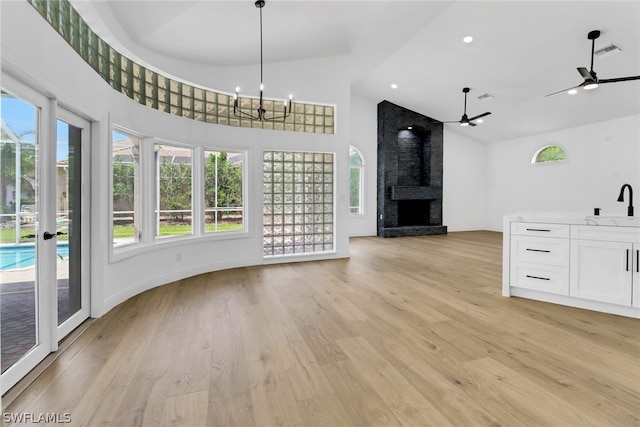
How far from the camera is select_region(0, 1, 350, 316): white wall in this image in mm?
1873

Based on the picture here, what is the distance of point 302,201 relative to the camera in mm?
5199

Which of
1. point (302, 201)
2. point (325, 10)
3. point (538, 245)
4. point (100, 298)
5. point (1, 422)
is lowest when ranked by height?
point (1, 422)

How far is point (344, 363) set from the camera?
6.62 feet

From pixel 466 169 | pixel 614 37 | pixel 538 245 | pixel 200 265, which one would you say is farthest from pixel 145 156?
pixel 466 169

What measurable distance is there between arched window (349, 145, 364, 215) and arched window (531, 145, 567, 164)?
15.7 ft

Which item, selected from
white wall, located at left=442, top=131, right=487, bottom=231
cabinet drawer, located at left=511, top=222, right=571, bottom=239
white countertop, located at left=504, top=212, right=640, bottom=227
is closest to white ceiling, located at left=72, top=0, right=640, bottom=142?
white wall, located at left=442, top=131, right=487, bottom=231

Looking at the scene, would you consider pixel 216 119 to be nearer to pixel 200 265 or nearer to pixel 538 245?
pixel 200 265

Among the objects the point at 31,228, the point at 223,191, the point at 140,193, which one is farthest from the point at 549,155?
the point at 31,228

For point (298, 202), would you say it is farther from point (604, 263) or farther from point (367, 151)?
point (367, 151)

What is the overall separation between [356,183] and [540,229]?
19.4 ft

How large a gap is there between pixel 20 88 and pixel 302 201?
3725mm

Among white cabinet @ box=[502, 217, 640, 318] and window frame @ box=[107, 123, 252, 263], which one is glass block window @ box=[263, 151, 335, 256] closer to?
window frame @ box=[107, 123, 252, 263]

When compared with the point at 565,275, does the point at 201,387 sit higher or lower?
lower

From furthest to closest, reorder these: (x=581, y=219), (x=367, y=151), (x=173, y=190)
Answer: (x=367, y=151)
(x=173, y=190)
(x=581, y=219)
